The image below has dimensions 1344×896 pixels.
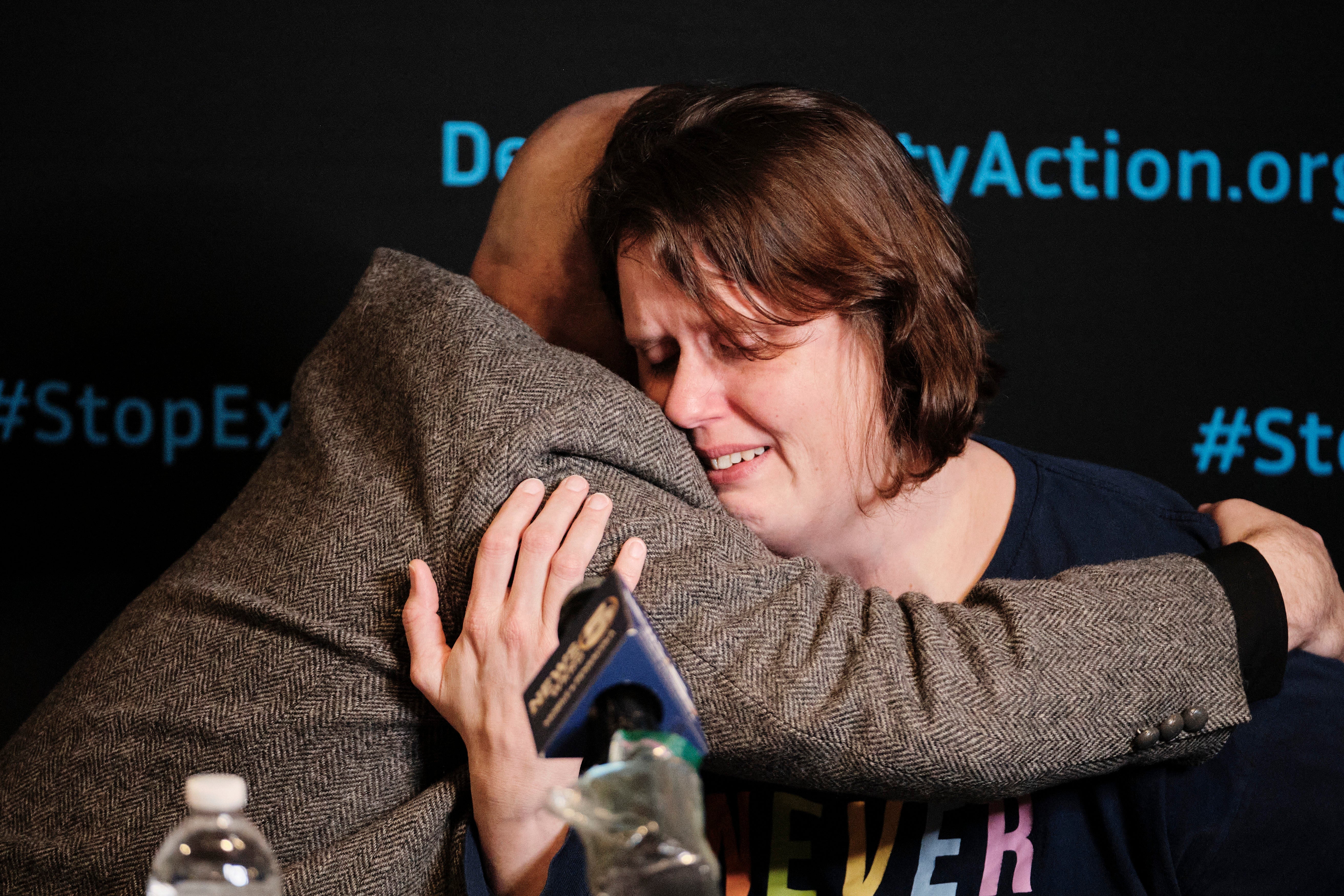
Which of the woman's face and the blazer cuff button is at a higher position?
the woman's face

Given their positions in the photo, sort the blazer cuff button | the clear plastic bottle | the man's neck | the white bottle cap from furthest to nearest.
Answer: the man's neck < the blazer cuff button < the white bottle cap < the clear plastic bottle

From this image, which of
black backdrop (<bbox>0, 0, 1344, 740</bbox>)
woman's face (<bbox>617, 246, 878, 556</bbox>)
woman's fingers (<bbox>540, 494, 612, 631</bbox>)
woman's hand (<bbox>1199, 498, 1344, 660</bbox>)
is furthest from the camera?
black backdrop (<bbox>0, 0, 1344, 740</bbox>)

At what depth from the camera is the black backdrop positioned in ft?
6.38

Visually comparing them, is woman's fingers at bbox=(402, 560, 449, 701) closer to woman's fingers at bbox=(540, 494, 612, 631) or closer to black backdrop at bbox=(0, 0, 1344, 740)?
woman's fingers at bbox=(540, 494, 612, 631)

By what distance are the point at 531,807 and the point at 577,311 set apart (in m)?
0.78

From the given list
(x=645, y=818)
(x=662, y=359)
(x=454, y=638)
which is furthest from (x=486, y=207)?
(x=645, y=818)

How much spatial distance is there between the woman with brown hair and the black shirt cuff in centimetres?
15

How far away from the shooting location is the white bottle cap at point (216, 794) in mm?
683

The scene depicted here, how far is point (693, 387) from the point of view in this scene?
1.21 meters

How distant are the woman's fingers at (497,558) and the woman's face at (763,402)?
12.3 inches

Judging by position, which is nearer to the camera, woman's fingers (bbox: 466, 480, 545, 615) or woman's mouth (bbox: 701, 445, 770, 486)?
woman's fingers (bbox: 466, 480, 545, 615)

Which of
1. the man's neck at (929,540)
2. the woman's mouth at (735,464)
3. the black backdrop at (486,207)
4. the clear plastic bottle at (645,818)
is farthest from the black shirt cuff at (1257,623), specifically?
the black backdrop at (486,207)

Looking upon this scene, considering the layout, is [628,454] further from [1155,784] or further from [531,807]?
[1155,784]

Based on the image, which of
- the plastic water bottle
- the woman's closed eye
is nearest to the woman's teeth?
the woman's closed eye
